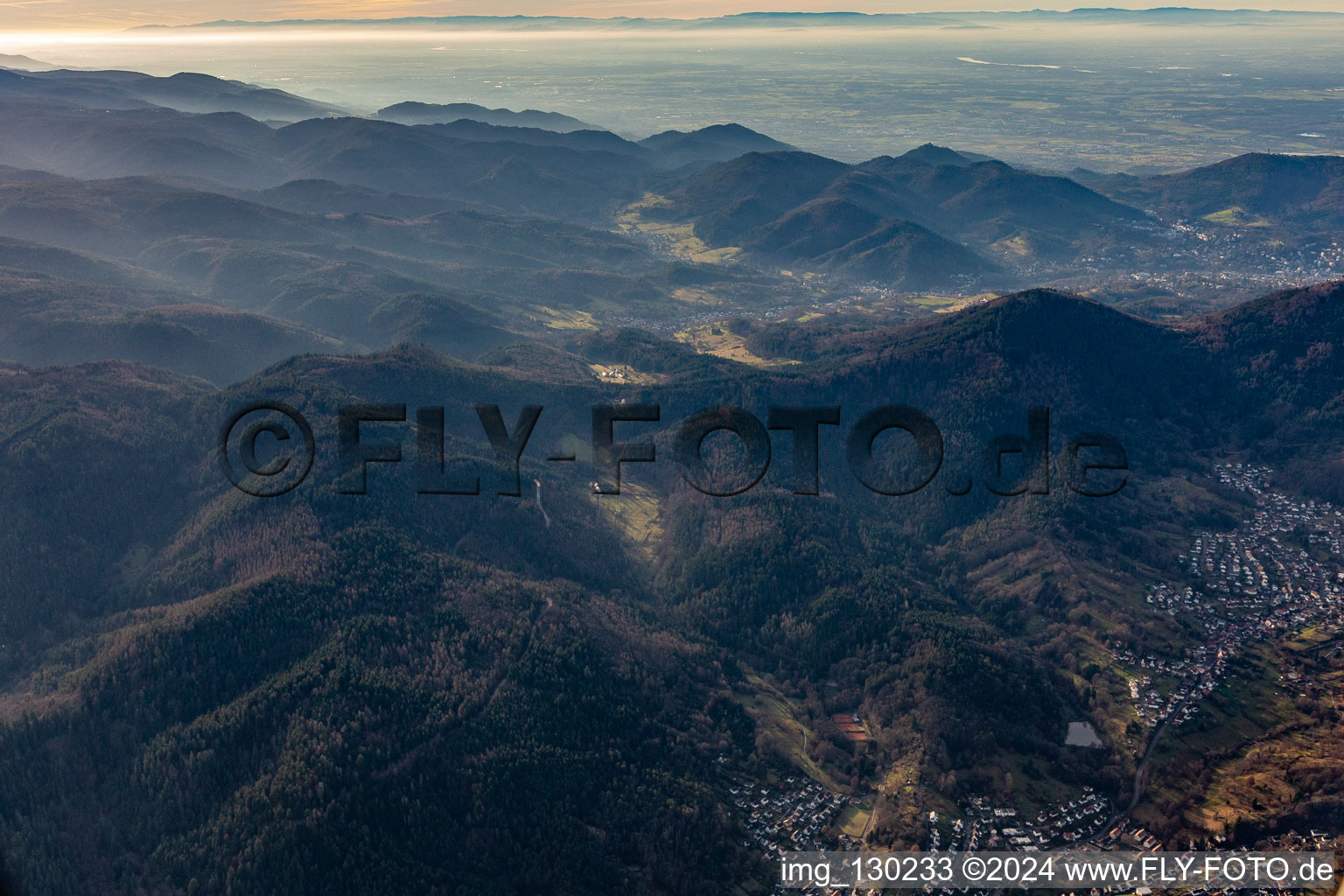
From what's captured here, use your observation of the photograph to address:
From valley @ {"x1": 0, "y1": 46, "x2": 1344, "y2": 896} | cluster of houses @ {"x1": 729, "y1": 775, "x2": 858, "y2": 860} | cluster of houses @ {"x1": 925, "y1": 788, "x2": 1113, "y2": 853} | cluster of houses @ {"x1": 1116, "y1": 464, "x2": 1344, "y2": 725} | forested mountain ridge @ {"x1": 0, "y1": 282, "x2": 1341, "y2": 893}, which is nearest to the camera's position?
forested mountain ridge @ {"x1": 0, "y1": 282, "x2": 1341, "y2": 893}

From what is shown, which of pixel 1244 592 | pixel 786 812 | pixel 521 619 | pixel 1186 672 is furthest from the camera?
pixel 1244 592

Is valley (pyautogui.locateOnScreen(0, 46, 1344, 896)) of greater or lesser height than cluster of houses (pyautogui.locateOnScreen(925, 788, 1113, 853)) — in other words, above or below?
above

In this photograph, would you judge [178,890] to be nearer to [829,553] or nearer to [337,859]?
[337,859]

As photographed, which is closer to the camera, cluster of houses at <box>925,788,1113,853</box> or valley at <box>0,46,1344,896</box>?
valley at <box>0,46,1344,896</box>

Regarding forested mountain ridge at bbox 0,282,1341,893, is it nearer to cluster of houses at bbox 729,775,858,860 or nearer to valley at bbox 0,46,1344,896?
valley at bbox 0,46,1344,896

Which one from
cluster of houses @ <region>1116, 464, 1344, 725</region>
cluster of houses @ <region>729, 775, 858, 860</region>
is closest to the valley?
cluster of houses @ <region>729, 775, 858, 860</region>

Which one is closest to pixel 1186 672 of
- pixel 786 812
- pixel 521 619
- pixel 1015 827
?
pixel 1015 827

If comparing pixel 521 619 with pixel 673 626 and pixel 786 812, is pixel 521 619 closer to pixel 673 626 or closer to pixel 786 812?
pixel 673 626

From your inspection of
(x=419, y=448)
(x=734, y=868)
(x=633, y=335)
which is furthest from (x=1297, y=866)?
(x=633, y=335)

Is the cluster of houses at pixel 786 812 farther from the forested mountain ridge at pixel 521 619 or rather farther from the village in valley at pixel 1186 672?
the forested mountain ridge at pixel 521 619

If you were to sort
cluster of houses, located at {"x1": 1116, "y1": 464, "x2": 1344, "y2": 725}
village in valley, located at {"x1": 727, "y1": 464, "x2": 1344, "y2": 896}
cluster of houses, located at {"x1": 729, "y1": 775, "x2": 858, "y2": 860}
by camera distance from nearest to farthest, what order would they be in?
cluster of houses, located at {"x1": 729, "y1": 775, "x2": 858, "y2": 860} → village in valley, located at {"x1": 727, "y1": 464, "x2": 1344, "y2": 896} → cluster of houses, located at {"x1": 1116, "y1": 464, "x2": 1344, "y2": 725}
